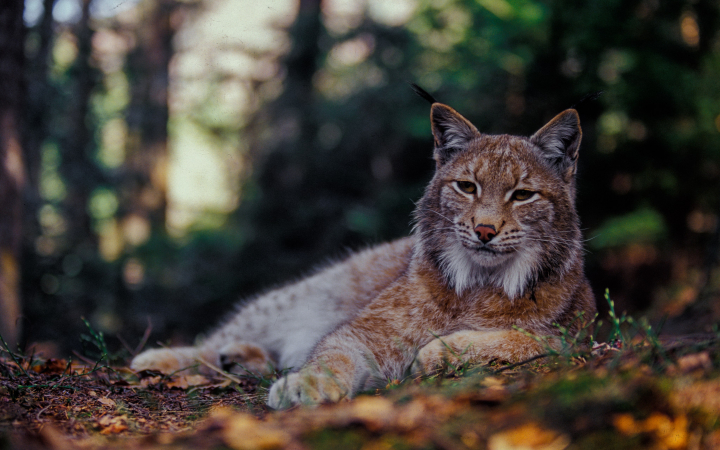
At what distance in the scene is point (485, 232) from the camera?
3.07 meters

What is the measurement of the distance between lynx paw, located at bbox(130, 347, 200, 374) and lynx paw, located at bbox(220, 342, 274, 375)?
23 centimetres

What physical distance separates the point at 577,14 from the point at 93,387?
6761 millimetres

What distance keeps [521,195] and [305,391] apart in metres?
1.85

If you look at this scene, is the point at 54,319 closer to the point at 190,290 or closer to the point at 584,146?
the point at 190,290

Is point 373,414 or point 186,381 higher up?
point 373,414

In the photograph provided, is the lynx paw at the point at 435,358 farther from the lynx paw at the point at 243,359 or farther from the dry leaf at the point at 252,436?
the lynx paw at the point at 243,359

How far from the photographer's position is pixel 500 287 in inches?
128

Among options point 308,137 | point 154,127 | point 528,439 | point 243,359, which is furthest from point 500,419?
point 154,127

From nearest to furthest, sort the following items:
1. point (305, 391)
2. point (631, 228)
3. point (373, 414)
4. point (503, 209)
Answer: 1. point (373, 414)
2. point (305, 391)
3. point (503, 209)
4. point (631, 228)

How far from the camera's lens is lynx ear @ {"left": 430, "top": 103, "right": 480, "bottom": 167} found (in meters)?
3.70

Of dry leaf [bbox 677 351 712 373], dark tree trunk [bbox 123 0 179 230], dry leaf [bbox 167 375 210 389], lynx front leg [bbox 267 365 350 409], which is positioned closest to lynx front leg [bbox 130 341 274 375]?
dry leaf [bbox 167 375 210 389]

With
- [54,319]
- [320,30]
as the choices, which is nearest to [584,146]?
[320,30]

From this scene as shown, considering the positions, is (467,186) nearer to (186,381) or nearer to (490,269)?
(490,269)

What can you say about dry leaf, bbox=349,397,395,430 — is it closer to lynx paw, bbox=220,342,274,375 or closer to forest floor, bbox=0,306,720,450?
forest floor, bbox=0,306,720,450
